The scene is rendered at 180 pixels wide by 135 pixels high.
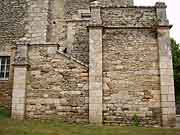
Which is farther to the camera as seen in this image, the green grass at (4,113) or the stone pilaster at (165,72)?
the green grass at (4,113)

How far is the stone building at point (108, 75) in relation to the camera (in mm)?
10336

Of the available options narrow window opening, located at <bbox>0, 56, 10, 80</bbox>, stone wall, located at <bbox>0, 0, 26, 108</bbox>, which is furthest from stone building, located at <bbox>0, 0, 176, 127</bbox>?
stone wall, located at <bbox>0, 0, 26, 108</bbox>

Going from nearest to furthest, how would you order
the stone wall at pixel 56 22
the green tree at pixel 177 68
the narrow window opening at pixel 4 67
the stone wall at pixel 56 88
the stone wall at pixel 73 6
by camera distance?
the stone wall at pixel 56 88 < the narrow window opening at pixel 4 67 < the stone wall at pixel 56 22 < the stone wall at pixel 73 6 < the green tree at pixel 177 68

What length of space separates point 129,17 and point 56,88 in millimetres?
4097

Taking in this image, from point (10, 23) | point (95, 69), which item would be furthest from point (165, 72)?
point (10, 23)

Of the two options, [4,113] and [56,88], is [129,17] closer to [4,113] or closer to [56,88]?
[56,88]

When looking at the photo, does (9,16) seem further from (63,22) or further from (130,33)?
(130,33)

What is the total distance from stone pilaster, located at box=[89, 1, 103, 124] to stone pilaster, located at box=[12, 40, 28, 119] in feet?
8.52

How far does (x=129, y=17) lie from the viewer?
37.0 ft

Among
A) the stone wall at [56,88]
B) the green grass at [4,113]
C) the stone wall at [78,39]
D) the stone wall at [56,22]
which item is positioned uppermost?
the stone wall at [56,22]

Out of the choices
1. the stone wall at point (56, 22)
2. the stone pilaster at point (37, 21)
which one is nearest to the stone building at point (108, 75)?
the stone pilaster at point (37, 21)

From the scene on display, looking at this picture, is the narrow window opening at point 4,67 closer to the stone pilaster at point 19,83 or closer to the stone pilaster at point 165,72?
the stone pilaster at point 19,83

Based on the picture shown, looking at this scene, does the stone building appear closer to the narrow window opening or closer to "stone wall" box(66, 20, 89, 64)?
"stone wall" box(66, 20, 89, 64)

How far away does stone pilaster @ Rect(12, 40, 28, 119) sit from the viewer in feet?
34.6
